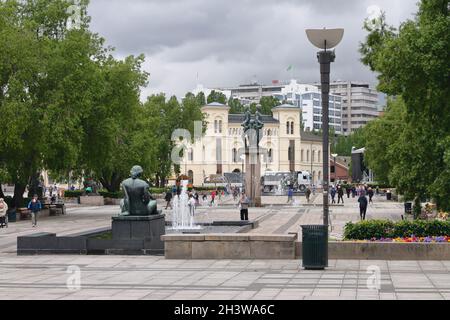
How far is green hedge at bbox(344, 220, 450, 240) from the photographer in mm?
21828

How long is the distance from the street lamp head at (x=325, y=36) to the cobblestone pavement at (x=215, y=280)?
5160 mm

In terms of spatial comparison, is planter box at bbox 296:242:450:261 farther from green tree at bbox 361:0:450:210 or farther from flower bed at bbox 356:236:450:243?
green tree at bbox 361:0:450:210

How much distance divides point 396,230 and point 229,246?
4418 millimetres

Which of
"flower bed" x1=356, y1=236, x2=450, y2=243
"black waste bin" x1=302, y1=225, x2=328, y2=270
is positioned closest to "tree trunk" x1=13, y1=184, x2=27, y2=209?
"flower bed" x1=356, y1=236, x2=450, y2=243

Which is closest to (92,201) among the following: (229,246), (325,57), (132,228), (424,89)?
(424,89)

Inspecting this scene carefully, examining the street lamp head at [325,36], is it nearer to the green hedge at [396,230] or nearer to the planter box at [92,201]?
the green hedge at [396,230]

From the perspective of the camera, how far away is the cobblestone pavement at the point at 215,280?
14.5 meters

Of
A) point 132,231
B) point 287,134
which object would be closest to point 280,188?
point 287,134

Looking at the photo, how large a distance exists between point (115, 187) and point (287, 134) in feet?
285

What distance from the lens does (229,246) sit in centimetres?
2173

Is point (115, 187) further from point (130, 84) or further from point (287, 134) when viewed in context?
point (287, 134)

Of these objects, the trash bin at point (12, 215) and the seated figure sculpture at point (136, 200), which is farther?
the trash bin at point (12, 215)

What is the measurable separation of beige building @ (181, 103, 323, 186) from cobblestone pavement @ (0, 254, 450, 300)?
12840cm

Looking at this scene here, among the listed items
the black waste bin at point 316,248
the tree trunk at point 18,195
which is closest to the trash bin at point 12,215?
the tree trunk at point 18,195
